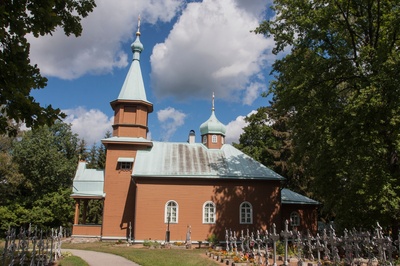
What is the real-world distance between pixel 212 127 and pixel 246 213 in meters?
7.06

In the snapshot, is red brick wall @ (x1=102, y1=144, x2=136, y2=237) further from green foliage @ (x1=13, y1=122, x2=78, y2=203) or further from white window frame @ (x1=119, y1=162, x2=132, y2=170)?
green foliage @ (x1=13, y1=122, x2=78, y2=203)

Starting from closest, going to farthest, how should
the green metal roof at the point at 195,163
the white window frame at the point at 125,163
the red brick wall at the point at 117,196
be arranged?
the green metal roof at the point at 195,163
the red brick wall at the point at 117,196
the white window frame at the point at 125,163

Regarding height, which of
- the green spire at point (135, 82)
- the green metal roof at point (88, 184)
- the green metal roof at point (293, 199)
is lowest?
the green metal roof at point (293, 199)

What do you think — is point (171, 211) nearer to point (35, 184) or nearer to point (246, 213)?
point (246, 213)

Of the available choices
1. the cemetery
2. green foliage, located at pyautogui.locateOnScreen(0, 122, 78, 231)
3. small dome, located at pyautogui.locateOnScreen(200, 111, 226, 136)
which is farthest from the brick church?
green foliage, located at pyautogui.locateOnScreen(0, 122, 78, 231)

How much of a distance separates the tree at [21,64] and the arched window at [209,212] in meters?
18.5

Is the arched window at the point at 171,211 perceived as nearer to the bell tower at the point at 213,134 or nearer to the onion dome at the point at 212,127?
the bell tower at the point at 213,134

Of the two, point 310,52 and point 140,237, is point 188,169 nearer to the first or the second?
point 140,237

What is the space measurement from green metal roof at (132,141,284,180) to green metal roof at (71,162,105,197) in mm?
3334

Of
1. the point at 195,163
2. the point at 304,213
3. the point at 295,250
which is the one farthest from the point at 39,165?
the point at 295,250

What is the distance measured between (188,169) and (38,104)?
19.0m

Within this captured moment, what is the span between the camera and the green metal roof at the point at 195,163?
23.2 metres

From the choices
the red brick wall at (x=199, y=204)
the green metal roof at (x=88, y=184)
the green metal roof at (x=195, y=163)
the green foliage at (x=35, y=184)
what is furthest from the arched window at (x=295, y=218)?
the green foliage at (x=35, y=184)

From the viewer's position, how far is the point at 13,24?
15.5ft
